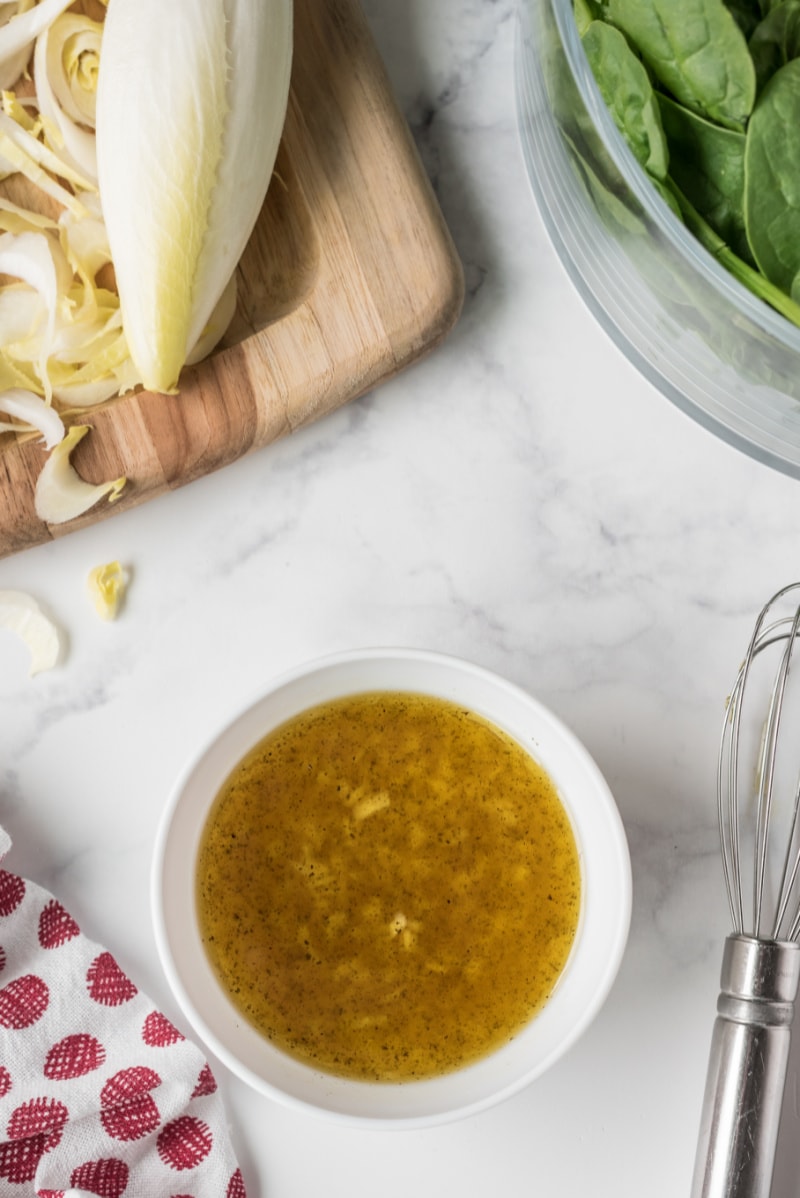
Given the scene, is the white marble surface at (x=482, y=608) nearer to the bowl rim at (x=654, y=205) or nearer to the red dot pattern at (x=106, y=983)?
the red dot pattern at (x=106, y=983)

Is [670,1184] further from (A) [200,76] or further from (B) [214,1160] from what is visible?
(A) [200,76]

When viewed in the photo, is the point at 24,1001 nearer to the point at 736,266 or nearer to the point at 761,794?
the point at 761,794

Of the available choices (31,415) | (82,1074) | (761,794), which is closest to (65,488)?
(31,415)

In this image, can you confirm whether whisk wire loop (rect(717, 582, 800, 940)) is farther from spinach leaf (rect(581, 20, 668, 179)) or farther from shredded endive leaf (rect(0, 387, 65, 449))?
shredded endive leaf (rect(0, 387, 65, 449))

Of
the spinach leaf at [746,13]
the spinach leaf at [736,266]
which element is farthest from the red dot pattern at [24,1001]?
the spinach leaf at [746,13]

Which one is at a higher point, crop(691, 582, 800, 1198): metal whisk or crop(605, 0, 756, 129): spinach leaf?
crop(605, 0, 756, 129): spinach leaf

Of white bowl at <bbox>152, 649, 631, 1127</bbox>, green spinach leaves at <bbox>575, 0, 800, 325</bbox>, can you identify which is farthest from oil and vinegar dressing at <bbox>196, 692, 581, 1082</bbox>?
green spinach leaves at <bbox>575, 0, 800, 325</bbox>
